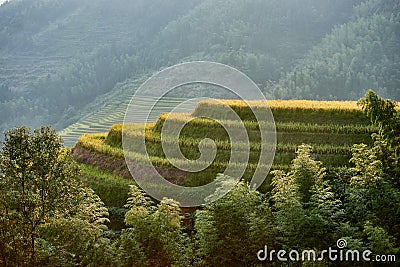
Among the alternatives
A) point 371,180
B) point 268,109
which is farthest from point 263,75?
point 371,180

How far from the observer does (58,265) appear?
28.5ft

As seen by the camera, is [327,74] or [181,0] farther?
[181,0]

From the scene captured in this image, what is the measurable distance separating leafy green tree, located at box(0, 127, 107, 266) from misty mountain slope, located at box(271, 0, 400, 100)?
4787cm

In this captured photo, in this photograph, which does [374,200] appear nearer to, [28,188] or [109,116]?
[28,188]

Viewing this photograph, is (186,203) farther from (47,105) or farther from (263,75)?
(47,105)

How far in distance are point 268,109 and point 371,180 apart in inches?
255

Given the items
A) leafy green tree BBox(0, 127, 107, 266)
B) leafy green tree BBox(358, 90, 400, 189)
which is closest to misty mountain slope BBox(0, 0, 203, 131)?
leafy green tree BBox(0, 127, 107, 266)

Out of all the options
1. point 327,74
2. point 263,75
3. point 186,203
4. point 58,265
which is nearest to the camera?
point 58,265

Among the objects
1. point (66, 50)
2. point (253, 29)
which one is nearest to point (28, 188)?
point (253, 29)

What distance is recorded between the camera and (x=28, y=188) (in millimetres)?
8086

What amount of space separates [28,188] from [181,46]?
77372 millimetres

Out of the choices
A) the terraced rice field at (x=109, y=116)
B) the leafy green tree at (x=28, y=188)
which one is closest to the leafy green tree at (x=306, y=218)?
the leafy green tree at (x=28, y=188)

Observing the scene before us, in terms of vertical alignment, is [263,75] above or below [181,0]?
below

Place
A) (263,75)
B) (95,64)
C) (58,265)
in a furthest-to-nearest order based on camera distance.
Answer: (95,64) → (263,75) → (58,265)
